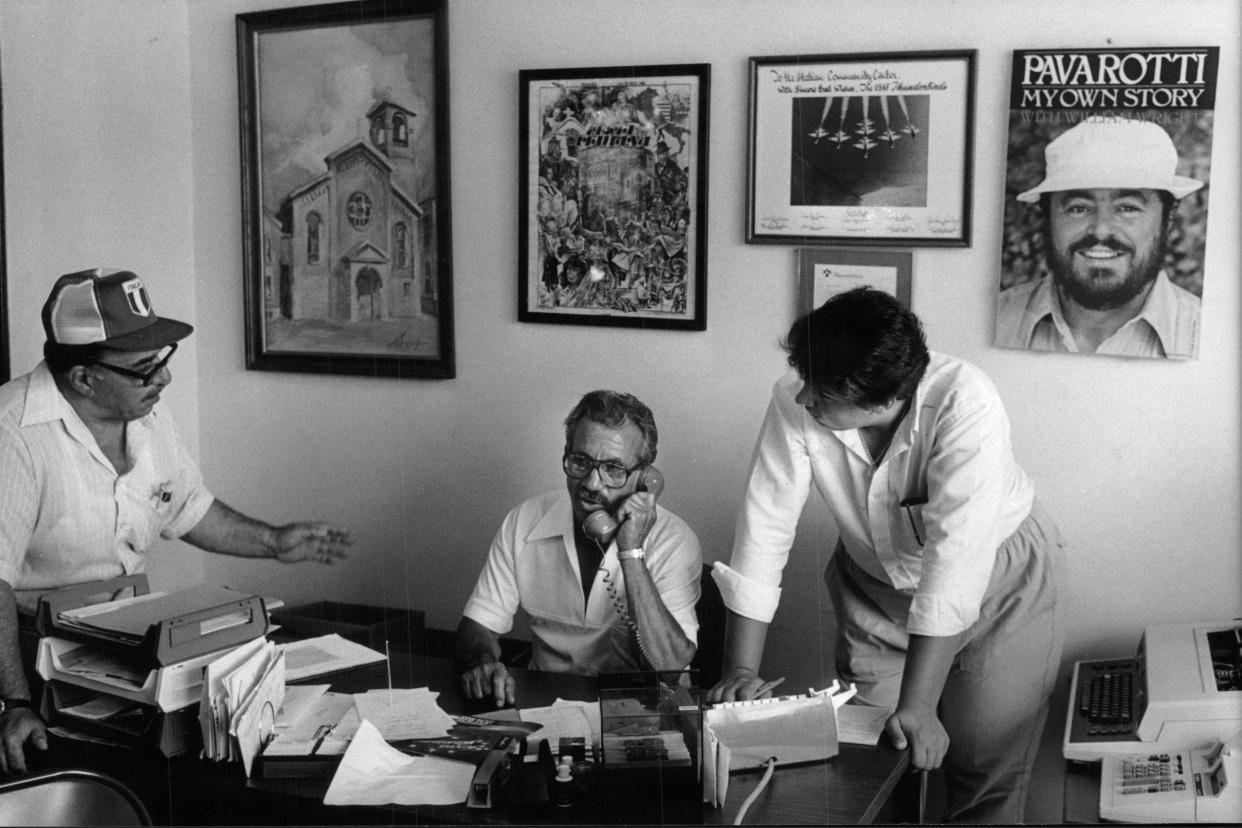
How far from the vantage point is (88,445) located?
6.43ft

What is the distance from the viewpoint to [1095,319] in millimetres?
1681

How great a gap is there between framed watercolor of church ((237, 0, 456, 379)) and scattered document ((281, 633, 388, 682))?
2.07 feet

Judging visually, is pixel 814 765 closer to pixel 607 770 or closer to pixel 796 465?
pixel 607 770

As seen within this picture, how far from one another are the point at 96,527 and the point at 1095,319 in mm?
1765

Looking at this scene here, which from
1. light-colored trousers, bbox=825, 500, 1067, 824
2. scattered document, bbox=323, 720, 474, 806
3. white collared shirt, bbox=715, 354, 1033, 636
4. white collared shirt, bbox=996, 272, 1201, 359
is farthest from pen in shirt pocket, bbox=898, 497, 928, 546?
scattered document, bbox=323, 720, 474, 806

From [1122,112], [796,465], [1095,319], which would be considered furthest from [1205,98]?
[796,465]

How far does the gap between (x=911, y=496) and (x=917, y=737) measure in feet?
1.36

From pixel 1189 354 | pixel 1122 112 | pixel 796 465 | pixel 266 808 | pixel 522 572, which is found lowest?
pixel 266 808

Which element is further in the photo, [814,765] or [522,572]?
[522,572]

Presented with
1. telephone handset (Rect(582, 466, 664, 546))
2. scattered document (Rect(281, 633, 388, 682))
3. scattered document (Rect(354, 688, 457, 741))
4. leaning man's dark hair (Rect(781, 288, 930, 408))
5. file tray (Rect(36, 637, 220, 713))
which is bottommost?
scattered document (Rect(354, 688, 457, 741))

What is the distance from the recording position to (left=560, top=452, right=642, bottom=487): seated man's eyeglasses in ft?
6.28

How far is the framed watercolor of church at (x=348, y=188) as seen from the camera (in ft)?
7.22

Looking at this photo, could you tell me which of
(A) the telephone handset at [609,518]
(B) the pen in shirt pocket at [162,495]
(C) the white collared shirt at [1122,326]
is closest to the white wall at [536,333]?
(C) the white collared shirt at [1122,326]

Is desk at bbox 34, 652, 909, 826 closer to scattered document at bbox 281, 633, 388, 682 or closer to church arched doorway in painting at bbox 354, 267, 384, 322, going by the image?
scattered document at bbox 281, 633, 388, 682
